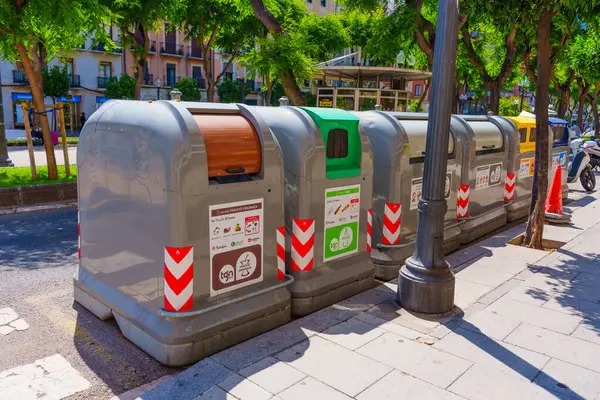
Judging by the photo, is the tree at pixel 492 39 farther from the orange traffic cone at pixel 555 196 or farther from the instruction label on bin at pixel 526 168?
the orange traffic cone at pixel 555 196

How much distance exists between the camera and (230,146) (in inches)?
163

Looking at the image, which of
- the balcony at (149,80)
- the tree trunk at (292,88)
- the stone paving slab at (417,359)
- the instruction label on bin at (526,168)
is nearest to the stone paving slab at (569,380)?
the stone paving slab at (417,359)

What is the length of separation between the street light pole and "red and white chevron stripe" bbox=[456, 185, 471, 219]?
2814 millimetres

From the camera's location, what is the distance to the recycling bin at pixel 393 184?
6.02 m

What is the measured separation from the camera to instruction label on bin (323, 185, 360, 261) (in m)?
5.11

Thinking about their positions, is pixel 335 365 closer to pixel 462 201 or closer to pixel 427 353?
pixel 427 353

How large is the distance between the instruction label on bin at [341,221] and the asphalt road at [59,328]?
6.74 feet

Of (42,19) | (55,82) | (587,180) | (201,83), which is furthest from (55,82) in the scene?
(587,180)

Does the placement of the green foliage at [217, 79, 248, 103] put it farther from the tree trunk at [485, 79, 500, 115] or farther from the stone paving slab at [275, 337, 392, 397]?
the stone paving slab at [275, 337, 392, 397]

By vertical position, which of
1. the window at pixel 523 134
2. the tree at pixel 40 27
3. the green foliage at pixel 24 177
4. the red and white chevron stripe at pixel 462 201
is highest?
the tree at pixel 40 27

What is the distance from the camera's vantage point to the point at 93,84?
39750 mm

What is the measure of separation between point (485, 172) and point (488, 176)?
17 centimetres

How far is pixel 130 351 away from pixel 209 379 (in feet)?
2.86

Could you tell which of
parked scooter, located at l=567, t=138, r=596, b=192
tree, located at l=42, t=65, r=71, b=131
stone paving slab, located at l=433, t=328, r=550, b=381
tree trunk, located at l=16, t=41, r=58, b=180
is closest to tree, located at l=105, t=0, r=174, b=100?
tree trunk, located at l=16, t=41, r=58, b=180
